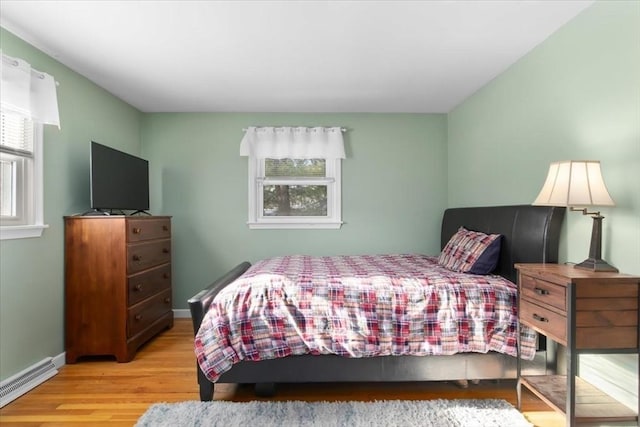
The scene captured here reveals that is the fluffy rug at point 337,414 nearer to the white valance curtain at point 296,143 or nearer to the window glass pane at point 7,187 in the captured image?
the window glass pane at point 7,187

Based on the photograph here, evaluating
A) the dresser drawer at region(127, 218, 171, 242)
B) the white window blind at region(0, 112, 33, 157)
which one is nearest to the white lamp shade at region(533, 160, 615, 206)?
the dresser drawer at region(127, 218, 171, 242)

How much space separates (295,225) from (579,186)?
2919 mm

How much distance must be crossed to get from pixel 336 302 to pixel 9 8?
8.53ft

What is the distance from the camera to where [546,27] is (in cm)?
237

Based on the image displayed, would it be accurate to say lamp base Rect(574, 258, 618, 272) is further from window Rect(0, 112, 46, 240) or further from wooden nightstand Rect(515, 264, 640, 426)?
window Rect(0, 112, 46, 240)

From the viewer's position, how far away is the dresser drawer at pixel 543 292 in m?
1.73

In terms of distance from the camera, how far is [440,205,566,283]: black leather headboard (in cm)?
232

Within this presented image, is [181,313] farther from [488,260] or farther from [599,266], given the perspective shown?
[599,266]

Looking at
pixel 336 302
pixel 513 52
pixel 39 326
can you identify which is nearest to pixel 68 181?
pixel 39 326

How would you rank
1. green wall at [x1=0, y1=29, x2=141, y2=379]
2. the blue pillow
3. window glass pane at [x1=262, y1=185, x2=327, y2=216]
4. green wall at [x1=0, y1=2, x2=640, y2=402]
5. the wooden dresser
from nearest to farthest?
green wall at [x1=0, y1=2, x2=640, y2=402]
green wall at [x1=0, y1=29, x2=141, y2=379]
the blue pillow
the wooden dresser
window glass pane at [x1=262, y1=185, x2=327, y2=216]

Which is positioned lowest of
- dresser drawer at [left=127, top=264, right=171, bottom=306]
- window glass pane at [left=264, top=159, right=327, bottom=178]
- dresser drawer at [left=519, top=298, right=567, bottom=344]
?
dresser drawer at [left=127, top=264, right=171, bottom=306]

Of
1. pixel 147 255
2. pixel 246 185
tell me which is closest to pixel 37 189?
pixel 147 255

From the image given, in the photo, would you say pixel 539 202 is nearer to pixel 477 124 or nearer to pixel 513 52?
pixel 513 52

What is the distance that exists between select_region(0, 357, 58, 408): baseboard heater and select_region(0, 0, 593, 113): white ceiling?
2290 millimetres
